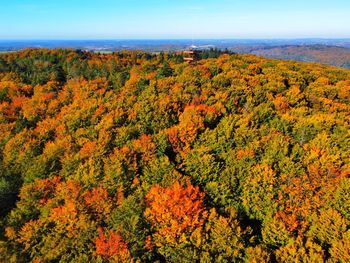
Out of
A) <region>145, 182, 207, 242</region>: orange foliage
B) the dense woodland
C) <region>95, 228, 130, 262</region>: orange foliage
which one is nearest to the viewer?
<region>95, 228, 130, 262</region>: orange foliage

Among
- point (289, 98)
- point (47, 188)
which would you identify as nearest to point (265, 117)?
point (289, 98)

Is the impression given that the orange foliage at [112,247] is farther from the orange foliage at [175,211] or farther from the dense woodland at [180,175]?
the orange foliage at [175,211]

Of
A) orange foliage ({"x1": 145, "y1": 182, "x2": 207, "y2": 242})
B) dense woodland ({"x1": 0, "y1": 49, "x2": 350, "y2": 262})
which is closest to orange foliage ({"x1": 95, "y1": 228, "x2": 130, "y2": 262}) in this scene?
dense woodland ({"x1": 0, "y1": 49, "x2": 350, "y2": 262})

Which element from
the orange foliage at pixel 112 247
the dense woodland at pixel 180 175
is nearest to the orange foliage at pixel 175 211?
the dense woodland at pixel 180 175

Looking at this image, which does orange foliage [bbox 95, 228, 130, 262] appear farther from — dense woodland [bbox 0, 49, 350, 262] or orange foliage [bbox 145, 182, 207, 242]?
orange foliage [bbox 145, 182, 207, 242]

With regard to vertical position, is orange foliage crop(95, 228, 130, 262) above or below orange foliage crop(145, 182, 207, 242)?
→ below

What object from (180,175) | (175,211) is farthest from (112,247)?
(180,175)

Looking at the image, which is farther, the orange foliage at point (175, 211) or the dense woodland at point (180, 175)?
the orange foliage at point (175, 211)

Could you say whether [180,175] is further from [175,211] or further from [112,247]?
[112,247]
